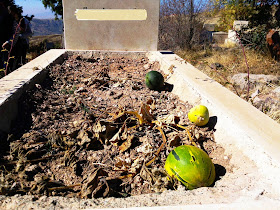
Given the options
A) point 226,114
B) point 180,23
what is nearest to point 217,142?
point 226,114

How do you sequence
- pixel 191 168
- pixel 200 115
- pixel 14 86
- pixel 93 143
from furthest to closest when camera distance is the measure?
pixel 14 86, pixel 200 115, pixel 93 143, pixel 191 168

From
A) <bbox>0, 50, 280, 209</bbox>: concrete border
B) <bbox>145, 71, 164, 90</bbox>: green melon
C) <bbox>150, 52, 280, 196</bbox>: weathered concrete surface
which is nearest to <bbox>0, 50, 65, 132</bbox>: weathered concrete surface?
<bbox>0, 50, 280, 209</bbox>: concrete border

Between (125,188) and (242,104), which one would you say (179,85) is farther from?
(125,188)

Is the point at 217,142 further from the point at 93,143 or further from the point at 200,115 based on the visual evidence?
the point at 93,143

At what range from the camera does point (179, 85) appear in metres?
3.71

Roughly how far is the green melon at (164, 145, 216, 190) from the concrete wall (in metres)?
4.89

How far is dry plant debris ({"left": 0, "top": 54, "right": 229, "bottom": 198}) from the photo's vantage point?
1.80 meters

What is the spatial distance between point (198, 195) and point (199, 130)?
46.3 inches

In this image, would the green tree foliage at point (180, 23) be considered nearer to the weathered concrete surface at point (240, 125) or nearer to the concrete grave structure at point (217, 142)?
the concrete grave structure at point (217, 142)

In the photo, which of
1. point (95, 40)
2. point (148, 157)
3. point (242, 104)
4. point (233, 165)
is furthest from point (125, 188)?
point (95, 40)

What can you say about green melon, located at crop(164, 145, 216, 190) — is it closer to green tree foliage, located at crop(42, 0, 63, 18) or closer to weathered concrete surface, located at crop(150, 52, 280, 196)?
weathered concrete surface, located at crop(150, 52, 280, 196)

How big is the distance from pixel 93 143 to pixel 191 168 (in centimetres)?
99

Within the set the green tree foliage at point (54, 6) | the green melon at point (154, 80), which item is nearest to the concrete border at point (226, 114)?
the green melon at point (154, 80)

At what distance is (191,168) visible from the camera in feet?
5.70
